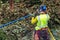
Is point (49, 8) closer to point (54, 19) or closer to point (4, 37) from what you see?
point (54, 19)

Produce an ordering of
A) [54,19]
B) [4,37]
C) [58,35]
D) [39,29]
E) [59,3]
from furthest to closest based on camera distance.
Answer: [59,3]
[54,19]
[58,35]
[4,37]
[39,29]

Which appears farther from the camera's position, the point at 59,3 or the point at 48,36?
the point at 59,3

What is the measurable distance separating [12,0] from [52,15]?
2.35m

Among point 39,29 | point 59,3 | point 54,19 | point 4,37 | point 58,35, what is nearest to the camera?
point 39,29

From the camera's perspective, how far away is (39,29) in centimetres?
960

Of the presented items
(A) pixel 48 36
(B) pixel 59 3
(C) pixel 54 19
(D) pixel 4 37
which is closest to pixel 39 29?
(A) pixel 48 36

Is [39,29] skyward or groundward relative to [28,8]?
skyward

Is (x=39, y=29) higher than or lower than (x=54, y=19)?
higher

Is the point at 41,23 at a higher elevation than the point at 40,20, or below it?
→ below

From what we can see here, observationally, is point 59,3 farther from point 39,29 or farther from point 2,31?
point 39,29

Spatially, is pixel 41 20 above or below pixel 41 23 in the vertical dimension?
above

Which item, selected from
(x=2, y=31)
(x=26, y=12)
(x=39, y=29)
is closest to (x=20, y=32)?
(x=2, y=31)

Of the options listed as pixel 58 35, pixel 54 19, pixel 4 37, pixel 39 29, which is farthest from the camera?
pixel 54 19

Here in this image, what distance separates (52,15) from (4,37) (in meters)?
3.28
